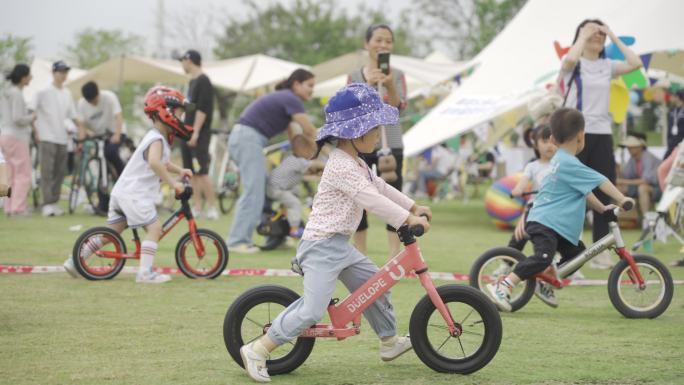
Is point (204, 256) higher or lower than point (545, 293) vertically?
lower

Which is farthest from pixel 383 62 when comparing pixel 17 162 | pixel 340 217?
pixel 17 162

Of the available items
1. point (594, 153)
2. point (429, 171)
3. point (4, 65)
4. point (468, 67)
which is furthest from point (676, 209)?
point (4, 65)

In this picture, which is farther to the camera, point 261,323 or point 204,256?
point 204,256

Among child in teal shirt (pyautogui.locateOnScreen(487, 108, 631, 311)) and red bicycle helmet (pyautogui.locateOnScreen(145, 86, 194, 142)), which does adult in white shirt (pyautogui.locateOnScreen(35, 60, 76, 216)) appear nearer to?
red bicycle helmet (pyautogui.locateOnScreen(145, 86, 194, 142))

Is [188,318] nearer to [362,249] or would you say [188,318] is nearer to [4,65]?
[362,249]

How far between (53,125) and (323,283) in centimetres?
1071

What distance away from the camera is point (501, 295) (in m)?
6.47

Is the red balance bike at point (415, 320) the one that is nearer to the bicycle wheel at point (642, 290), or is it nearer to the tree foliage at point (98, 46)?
the bicycle wheel at point (642, 290)

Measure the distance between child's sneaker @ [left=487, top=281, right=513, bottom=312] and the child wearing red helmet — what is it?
2724 mm

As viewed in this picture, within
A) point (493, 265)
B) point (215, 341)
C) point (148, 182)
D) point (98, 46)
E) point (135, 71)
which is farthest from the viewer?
point (98, 46)

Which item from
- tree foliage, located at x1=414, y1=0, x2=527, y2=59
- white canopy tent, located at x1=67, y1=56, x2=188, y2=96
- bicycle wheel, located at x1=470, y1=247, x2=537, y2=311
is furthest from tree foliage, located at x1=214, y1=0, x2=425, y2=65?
bicycle wheel, located at x1=470, y1=247, x2=537, y2=311

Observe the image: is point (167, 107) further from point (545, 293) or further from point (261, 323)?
point (261, 323)

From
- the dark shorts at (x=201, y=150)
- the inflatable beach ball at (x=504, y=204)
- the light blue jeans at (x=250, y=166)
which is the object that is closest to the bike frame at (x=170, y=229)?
the light blue jeans at (x=250, y=166)

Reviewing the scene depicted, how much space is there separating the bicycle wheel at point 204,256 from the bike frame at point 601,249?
289cm
